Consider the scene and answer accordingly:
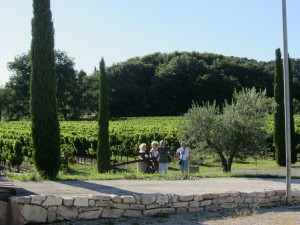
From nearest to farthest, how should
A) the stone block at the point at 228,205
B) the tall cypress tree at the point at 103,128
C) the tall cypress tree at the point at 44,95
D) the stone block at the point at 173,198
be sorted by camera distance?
the stone block at the point at 173,198, the stone block at the point at 228,205, the tall cypress tree at the point at 44,95, the tall cypress tree at the point at 103,128

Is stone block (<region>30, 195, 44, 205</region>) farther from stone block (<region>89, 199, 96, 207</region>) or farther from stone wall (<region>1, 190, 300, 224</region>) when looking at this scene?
stone block (<region>89, 199, 96, 207</region>)

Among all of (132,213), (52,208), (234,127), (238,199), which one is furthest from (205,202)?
(234,127)

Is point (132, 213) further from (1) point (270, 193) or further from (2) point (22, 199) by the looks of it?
(1) point (270, 193)

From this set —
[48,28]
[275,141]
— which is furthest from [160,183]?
[275,141]

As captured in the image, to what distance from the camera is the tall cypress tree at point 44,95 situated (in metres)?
12.2

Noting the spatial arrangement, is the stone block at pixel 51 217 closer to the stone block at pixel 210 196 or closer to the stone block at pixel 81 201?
the stone block at pixel 81 201

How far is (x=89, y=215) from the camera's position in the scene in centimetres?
834

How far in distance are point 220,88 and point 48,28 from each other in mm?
59533

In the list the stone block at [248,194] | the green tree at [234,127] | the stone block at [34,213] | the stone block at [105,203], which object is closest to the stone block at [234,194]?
the stone block at [248,194]

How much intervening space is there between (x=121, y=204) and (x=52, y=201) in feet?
4.73

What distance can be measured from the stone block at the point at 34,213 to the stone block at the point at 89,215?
69 centimetres

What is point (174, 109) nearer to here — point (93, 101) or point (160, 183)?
point (93, 101)

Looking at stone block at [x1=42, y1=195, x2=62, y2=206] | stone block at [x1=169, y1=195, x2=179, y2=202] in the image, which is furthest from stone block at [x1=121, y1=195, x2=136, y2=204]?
stone block at [x1=42, y1=195, x2=62, y2=206]

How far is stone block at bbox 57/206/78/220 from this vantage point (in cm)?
809
